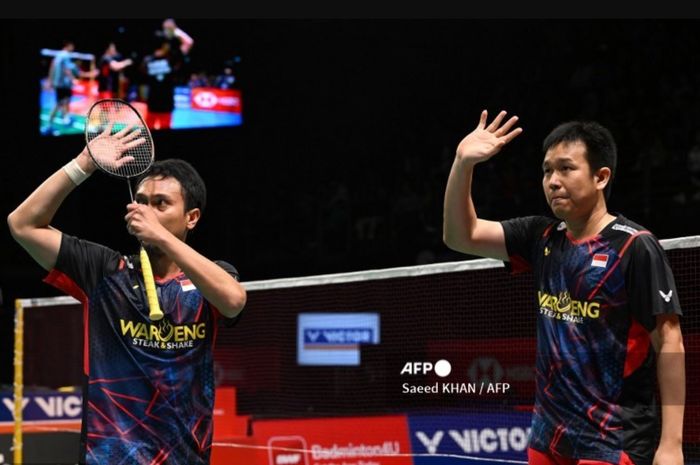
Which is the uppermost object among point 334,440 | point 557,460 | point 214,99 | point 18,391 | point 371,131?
point 214,99

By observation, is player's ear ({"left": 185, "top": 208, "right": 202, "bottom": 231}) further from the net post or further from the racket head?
the net post

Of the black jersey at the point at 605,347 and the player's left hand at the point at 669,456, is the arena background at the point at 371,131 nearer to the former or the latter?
the black jersey at the point at 605,347

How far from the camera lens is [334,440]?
7.02 m

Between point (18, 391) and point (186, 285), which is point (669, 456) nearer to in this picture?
point (186, 285)

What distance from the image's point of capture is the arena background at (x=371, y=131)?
1256cm

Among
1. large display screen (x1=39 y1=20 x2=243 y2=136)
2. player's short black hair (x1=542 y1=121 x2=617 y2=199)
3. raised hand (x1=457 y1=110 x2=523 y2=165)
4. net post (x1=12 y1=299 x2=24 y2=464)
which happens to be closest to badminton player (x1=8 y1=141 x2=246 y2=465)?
raised hand (x1=457 y1=110 x2=523 y2=165)

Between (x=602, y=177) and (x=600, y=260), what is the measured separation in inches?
10.6

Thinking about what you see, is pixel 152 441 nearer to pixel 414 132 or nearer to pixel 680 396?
pixel 680 396

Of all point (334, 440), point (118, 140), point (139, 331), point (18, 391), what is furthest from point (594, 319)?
point (18, 391)

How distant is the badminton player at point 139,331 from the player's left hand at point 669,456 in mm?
1230

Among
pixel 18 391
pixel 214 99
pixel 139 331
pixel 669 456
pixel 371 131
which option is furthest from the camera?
pixel 214 99

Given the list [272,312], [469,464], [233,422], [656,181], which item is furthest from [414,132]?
[469,464]

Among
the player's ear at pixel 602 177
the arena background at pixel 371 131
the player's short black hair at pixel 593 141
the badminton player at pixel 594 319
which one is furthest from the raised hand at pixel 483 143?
the arena background at pixel 371 131

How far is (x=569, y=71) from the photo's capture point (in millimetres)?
13812
